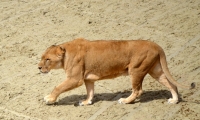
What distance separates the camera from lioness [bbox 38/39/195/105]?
19.9 feet

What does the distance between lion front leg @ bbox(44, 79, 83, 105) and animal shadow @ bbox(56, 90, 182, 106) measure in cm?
23

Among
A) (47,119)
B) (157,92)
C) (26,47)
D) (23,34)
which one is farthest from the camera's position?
(23,34)

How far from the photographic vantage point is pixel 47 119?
19.6 feet

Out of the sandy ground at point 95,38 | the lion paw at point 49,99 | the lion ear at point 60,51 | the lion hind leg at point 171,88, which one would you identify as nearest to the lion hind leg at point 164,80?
the lion hind leg at point 171,88

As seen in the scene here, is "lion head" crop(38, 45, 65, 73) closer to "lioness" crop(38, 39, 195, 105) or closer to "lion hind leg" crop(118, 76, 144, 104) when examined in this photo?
"lioness" crop(38, 39, 195, 105)

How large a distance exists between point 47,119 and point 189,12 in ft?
17.9

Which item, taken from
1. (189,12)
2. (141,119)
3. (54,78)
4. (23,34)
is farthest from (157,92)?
(189,12)

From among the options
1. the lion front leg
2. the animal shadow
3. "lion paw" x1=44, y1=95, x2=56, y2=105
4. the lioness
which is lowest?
the animal shadow

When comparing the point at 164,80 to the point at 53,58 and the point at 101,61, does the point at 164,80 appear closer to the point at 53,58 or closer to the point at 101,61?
the point at 101,61

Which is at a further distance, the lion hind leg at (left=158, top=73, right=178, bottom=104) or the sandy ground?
the lion hind leg at (left=158, top=73, right=178, bottom=104)

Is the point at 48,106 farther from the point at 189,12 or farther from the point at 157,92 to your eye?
the point at 189,12

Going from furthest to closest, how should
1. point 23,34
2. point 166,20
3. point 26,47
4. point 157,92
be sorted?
1. point 166,20
2. point 23,34
3. point 26,47
4. point 157,92

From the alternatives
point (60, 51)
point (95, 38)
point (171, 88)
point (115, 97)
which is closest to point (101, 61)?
point (60, 51)

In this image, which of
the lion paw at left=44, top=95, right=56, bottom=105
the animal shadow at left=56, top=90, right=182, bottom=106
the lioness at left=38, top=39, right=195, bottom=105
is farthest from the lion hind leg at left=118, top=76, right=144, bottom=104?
the lion paw at left=44, top=95, right=56, bottom=105
